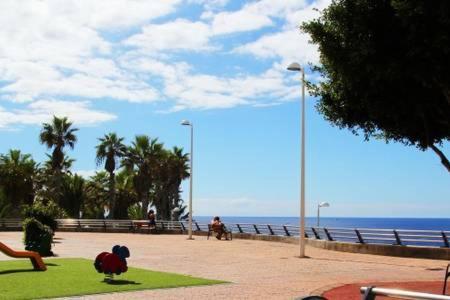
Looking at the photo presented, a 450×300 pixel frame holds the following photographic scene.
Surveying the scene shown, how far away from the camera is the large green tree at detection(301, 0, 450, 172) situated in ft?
32.2

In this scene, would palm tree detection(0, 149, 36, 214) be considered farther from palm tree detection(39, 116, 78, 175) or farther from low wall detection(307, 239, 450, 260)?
low wall detection(307, 239, 450, 260)

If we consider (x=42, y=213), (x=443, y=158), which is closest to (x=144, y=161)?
(x=42, y=213)

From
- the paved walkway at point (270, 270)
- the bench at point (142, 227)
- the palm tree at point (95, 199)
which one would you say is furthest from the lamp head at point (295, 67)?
the palm tree at point (95, 199)

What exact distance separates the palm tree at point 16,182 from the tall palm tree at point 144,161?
9.24 metres

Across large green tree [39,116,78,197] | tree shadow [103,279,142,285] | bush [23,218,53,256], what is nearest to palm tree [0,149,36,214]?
large green tree [39,116,78,197]

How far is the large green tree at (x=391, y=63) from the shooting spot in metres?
9.80

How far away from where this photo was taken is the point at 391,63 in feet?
33.5

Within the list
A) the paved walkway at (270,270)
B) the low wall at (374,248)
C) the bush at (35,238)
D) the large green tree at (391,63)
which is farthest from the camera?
the low wall at (374,248)

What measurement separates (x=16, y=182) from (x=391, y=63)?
48.8 metres

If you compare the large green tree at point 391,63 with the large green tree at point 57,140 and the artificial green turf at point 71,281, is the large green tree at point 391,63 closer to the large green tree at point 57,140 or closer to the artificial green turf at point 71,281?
the artificial green turf at point 71,281

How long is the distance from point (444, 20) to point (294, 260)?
12287mm

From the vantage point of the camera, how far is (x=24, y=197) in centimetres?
5553

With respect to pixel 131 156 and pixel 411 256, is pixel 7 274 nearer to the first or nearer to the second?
pixel 411 256

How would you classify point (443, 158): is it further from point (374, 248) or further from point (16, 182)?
point (16, 182)
